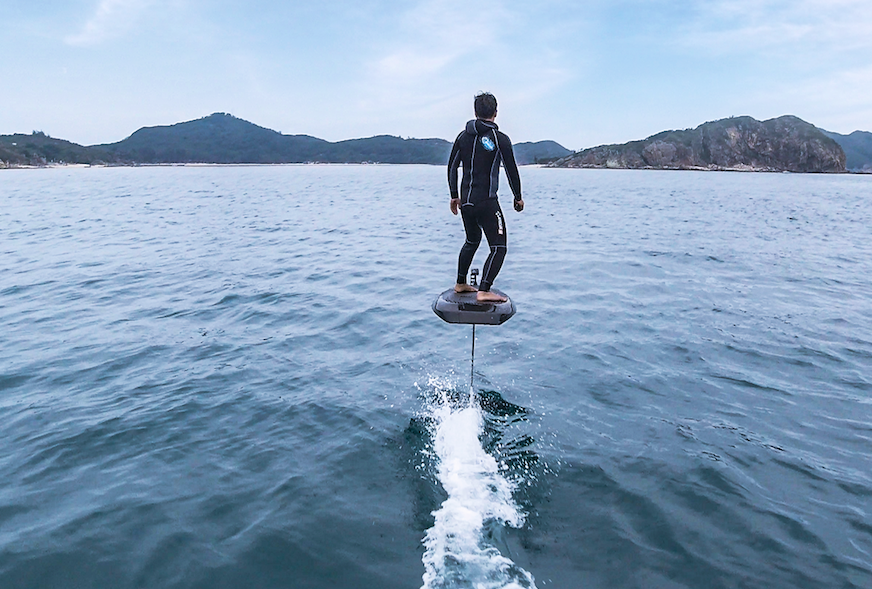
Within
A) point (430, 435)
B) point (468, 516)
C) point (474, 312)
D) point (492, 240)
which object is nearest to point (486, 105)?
point (492, 240)

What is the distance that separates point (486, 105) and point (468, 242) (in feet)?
6.47

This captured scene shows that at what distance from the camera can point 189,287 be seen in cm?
1673

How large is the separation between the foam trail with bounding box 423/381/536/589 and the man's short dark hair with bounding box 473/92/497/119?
4638mm

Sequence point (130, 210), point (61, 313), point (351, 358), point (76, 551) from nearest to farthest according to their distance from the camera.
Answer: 1. point (76, 551)
2. point (351, 358)
3. point (61, 313)
4. point (130, 210)

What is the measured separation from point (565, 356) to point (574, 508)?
5022mm

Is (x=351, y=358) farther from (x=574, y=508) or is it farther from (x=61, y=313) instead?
(x=61, y=313)

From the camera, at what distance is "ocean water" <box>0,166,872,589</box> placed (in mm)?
5246

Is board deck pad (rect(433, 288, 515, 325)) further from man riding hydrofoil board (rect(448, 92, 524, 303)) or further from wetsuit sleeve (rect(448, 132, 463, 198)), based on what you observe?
wetsuit sleeve (rect(448, 132, 463, 198))

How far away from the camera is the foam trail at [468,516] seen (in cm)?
503

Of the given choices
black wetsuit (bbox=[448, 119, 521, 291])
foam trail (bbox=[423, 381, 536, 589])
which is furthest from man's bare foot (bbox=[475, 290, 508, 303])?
foam trail (bbox=[423, 381, 536, 589])

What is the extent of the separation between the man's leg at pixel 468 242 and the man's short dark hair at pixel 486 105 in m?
1.33

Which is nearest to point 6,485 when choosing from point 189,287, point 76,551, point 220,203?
point 76,551

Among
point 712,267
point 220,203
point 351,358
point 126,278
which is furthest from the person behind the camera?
point 220,203

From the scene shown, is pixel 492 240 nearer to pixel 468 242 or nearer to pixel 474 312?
pixel 468 242
